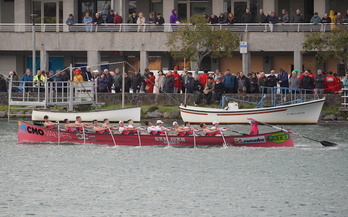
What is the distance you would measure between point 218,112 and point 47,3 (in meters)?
23.8

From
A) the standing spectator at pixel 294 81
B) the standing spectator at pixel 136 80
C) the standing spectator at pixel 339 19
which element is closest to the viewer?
the standing spectator at pixel 294 81

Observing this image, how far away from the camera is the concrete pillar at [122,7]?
73.6 metres

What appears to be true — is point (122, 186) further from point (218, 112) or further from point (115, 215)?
point (218, 112)

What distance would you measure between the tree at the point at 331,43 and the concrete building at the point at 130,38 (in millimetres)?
2954

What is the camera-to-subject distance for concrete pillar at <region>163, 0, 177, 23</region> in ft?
245

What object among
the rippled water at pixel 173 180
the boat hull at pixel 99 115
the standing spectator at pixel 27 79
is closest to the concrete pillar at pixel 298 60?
the boat hull at pixel 99 115

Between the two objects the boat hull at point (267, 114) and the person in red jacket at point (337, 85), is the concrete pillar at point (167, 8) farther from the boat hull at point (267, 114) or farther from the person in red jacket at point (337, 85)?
the person in red jacket at point (337, 85)

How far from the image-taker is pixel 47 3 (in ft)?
257

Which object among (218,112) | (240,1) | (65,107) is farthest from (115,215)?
(240,1)

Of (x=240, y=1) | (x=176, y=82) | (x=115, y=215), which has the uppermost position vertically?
(x=240, y=1)

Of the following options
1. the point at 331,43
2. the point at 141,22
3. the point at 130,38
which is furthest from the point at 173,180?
the point at 130,38

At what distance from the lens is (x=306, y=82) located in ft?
193

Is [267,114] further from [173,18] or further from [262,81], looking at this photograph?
[173,18]

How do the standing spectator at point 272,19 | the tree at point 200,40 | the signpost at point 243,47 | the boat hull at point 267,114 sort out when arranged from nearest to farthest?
the boat hull at point 267,114, the tree at point 200,40, the signpost at point 243,47, the standing spectator at point 272,19
